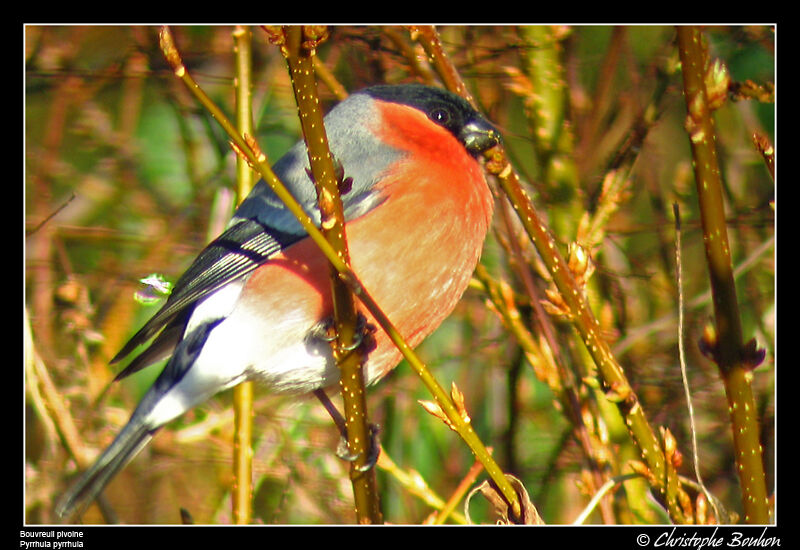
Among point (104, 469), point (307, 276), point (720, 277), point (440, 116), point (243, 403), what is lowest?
point (104, 469)

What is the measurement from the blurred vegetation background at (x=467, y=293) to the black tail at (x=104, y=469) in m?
0.26

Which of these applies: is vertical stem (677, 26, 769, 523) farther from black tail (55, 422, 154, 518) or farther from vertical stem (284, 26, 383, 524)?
black tail (55, 422, 154, 518)

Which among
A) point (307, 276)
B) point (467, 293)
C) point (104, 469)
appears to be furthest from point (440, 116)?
point (104, 469)

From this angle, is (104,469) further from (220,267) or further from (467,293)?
(467,293)

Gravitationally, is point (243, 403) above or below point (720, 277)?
below

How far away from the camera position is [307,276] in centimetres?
232

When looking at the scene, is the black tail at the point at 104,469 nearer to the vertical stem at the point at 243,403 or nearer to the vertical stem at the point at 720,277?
the vertical stem at the point at 243,403

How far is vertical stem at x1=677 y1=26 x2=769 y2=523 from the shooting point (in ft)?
4.84

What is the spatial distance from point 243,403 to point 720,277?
1.51 meters

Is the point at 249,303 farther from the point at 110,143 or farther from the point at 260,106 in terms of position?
the point at 110,143

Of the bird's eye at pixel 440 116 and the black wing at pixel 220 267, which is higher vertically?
the bird's eye at pixel 440 116

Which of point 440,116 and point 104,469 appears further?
point 440,116

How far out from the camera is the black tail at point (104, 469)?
Answer: 2.34 meters

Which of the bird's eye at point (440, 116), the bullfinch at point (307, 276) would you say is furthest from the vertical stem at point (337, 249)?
the bird's eye at point (440, 116)
